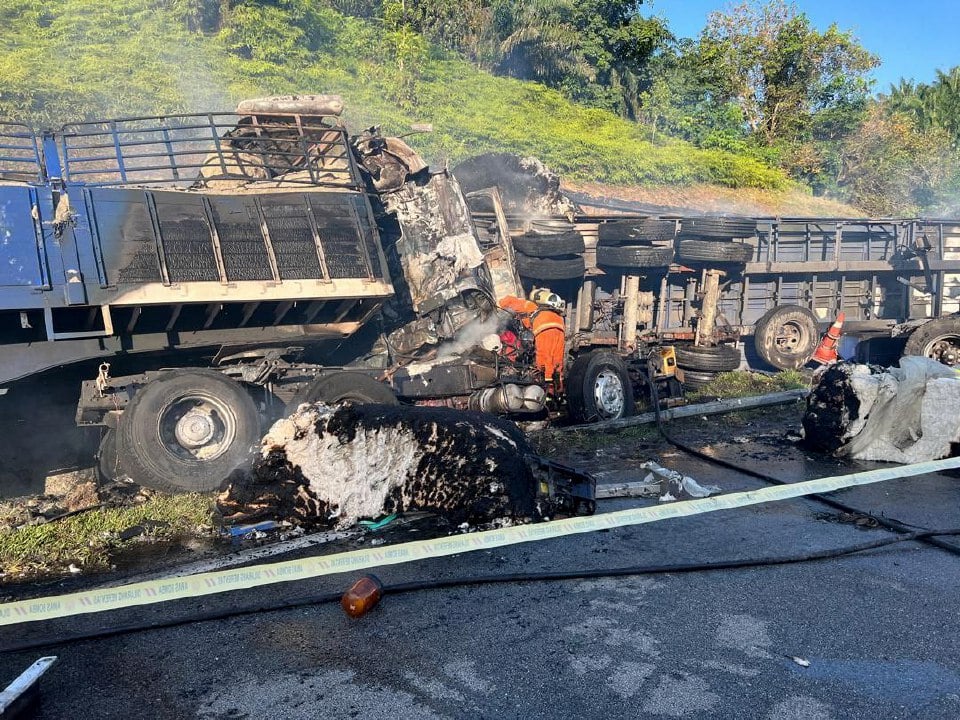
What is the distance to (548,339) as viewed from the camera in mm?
8234

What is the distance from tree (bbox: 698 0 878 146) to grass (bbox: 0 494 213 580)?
98.1 ft

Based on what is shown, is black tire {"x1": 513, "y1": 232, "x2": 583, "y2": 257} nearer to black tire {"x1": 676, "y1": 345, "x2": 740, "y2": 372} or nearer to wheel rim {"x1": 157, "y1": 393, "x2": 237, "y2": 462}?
black tire {"x1": 676, "y1": 345, "x2": 740, "y2": 372}

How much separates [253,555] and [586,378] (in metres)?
4.52

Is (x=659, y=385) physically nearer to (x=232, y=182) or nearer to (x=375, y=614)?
(x=232, y=182)

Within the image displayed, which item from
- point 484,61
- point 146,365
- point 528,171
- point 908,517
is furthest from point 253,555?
point 484,61

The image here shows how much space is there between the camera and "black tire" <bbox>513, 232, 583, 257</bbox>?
10.1m

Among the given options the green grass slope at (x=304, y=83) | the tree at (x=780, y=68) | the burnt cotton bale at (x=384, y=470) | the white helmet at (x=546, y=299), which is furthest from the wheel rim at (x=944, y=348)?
the tree at (x=780, y=68)

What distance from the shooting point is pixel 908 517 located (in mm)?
5488

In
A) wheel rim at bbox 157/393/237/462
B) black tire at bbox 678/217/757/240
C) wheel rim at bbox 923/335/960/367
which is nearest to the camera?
wheel rim at bbox 157/393/237/462

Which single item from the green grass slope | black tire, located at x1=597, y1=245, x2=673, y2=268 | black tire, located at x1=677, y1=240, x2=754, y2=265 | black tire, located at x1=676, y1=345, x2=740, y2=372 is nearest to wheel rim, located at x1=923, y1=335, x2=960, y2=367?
black tire, located at x1=676, y1=345, x2=740, y2=372

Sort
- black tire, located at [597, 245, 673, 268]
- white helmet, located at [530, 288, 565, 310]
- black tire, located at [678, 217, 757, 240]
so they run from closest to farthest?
1. white helmet, located at [530, 288, 565, 310]
2. black tire, located at [597, 245, 673, 268]
3. black tire, located at [678, 217, 757, 240]

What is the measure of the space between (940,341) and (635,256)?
4198mm

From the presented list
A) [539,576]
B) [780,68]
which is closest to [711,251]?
[539,576]

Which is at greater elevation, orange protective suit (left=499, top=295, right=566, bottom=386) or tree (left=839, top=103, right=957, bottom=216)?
tree (left=839, top=103, right=957, bottom=216)
